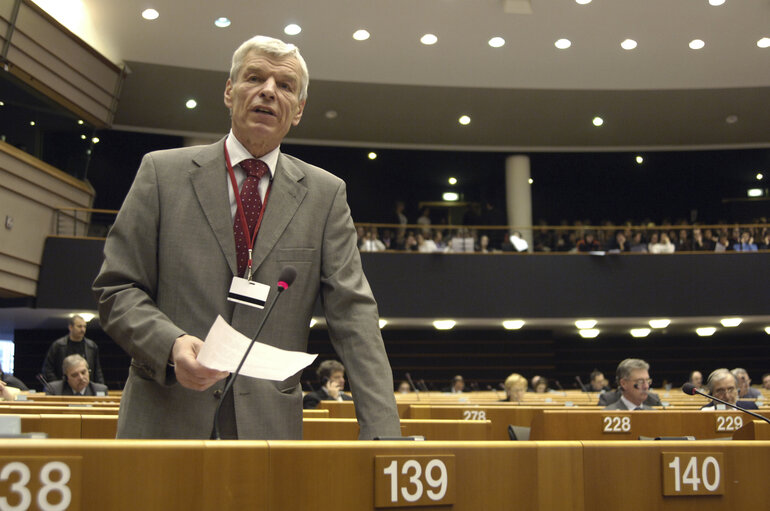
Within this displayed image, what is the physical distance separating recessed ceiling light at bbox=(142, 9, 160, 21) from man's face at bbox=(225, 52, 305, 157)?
9.59 metres

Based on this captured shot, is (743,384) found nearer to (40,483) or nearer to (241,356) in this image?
(241,356)

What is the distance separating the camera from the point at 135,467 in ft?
3.27

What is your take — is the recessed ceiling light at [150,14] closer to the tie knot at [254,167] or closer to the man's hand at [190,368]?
the tie knot at [254,167]

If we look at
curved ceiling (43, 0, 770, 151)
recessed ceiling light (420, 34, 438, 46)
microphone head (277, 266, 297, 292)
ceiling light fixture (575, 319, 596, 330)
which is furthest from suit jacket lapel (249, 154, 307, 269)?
ceiling light fixture (575, 319, 596, 330)

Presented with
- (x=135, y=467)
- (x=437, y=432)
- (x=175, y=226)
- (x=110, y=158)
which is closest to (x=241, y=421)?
(x=175, y=226)

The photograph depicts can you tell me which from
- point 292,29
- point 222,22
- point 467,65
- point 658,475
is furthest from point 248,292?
point 467,65

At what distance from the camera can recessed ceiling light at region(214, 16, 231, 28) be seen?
1067cm

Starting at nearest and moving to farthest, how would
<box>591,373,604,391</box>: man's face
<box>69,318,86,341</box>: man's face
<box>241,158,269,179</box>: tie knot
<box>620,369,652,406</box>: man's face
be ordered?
<box>241,158,269,179</box>: tie knot
<box>620,369,652,406</box>: man's face
<box>69,318,86,341</box>: man's face
<box>591,373,604,391</box>: man's face

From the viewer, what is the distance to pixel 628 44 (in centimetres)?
1164

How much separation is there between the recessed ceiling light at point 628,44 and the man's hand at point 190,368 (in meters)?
11.3

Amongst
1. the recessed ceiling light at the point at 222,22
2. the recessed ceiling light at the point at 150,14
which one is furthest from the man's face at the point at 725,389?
the recessed ceiling light at the point at 150,14

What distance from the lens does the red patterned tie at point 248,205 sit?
160 cm

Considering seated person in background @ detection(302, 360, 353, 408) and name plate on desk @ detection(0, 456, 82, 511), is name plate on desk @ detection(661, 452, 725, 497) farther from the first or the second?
seated person in background @ detection(302, 360, 353, 408)

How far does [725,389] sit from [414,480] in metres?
4.93
